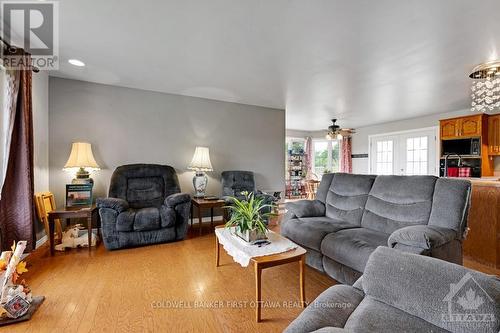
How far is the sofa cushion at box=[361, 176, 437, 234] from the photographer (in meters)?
2.15

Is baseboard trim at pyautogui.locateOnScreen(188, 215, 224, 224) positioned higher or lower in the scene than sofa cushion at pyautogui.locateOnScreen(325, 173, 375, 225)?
lower

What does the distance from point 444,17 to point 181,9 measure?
7.28ft

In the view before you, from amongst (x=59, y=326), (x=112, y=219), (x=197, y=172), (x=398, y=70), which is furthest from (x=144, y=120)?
(x=398, y=70)

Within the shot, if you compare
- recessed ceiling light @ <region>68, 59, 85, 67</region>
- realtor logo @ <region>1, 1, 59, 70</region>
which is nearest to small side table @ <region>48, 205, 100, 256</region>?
realtor logo @ <region>1, 1, 59, 70</region>

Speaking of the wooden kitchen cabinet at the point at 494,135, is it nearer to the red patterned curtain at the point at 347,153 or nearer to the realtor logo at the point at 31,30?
the red patterned curtain at the point at 347,153

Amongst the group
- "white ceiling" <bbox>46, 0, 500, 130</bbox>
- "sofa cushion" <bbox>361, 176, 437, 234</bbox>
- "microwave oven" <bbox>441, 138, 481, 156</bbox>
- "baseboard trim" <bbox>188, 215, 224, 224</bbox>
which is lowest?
"baseboard trim" <bbox>188, 215, 224, 224</bbox>

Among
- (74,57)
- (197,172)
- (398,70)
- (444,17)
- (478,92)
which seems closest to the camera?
(444,17)

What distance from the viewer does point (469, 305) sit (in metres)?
0.92

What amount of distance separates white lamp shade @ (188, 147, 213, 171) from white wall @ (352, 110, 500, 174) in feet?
18.0

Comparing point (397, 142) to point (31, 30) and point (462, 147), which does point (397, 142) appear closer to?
point (462, 147)

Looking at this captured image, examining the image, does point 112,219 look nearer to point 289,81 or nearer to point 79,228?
point 79,228

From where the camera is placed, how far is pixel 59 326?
1598 mm

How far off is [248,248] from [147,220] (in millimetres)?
1798

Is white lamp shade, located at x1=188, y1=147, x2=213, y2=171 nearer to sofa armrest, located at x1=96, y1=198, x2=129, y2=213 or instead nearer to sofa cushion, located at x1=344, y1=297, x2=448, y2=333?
sofa armrest, located at x1=96, y1=198, x2=129, y2=213
